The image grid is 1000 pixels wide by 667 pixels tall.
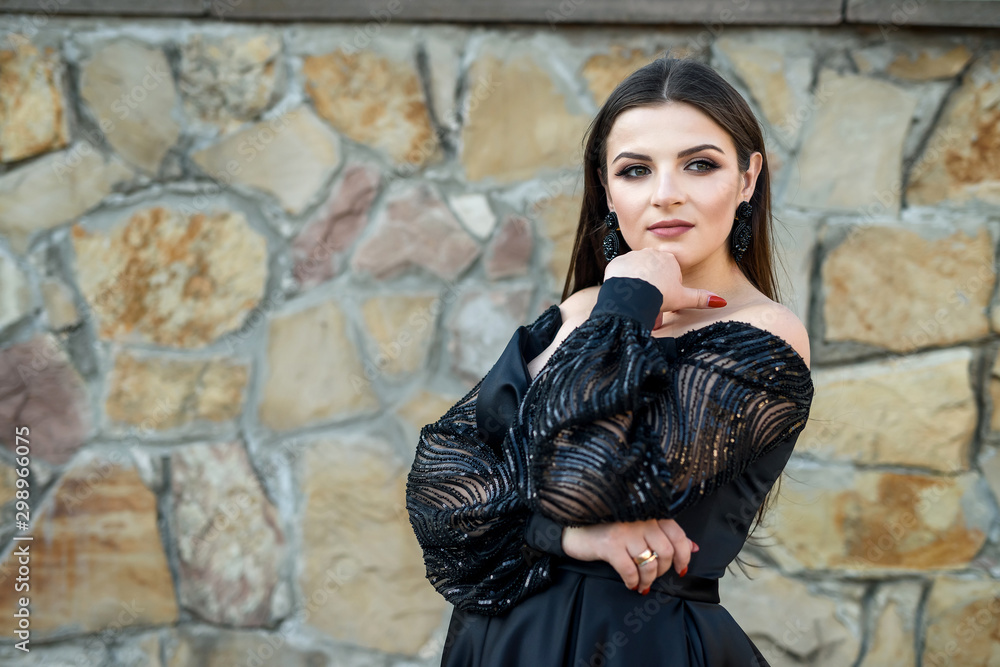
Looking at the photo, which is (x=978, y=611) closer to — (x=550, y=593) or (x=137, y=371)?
(x=550, y=593)

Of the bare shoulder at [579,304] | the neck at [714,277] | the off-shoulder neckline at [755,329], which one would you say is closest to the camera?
the off-shoulder neckline at [755,329]

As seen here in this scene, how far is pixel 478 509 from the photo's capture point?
1480 millimetres

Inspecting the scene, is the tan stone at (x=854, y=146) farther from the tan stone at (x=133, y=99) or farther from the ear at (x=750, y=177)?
the tan stone at (x=133, y=99)

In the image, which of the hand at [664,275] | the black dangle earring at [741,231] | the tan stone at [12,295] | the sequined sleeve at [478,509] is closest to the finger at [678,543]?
the sequined sleeve at [478,509]

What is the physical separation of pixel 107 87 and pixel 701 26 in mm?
2045

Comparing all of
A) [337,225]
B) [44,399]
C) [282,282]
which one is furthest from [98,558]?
[337,225]

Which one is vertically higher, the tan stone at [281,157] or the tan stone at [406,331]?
the tan stone at [281,157]

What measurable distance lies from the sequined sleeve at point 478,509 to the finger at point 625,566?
17 centimetres

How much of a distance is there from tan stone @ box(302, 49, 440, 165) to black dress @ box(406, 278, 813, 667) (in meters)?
1.38

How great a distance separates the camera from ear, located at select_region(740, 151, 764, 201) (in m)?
1.66

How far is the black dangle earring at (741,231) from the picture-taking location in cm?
167

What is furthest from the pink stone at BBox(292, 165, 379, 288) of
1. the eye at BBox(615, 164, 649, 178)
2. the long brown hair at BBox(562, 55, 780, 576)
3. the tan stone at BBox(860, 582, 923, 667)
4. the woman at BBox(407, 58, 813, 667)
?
the tan stone at BBox(860, 582, 923, 667)

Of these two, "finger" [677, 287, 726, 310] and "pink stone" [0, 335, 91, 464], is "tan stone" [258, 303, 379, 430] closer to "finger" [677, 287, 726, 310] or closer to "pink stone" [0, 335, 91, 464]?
"pink stone" [0, 335, 91, 464]

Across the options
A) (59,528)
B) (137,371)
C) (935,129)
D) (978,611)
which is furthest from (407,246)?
(978,611)
